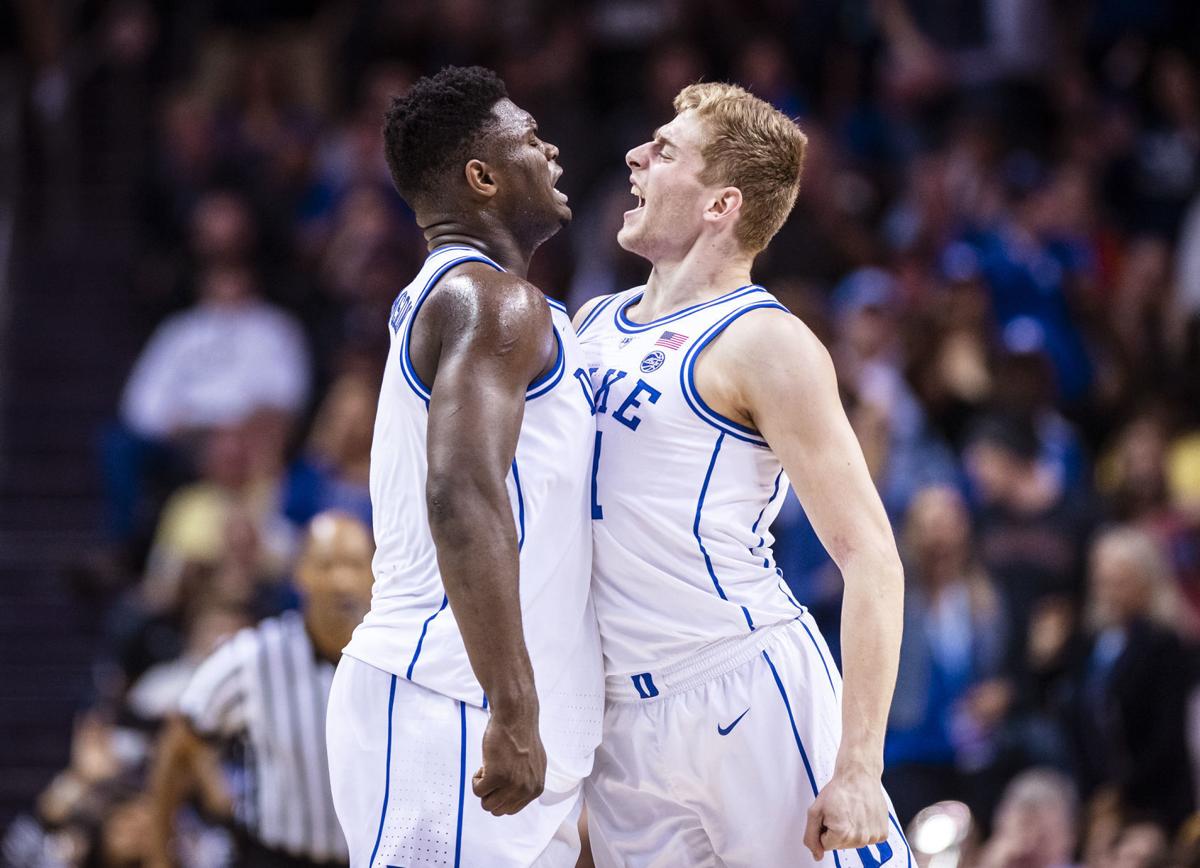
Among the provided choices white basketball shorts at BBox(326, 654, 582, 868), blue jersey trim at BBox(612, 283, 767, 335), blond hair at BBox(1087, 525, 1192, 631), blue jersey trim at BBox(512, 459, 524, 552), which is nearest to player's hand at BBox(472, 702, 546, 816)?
white basketball shorts at BBox(326, 654, 582, 868)

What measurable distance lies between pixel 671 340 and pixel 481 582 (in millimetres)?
939

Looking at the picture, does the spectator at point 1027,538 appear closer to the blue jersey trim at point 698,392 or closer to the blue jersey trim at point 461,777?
the blue jersey trim at point 698,392

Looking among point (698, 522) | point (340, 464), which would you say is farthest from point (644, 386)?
point (340, 464)

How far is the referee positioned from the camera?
571 centimetres

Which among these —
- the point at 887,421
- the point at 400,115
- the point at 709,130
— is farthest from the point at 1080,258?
the point at 400,115

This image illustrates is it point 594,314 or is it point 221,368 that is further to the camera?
point 221,368

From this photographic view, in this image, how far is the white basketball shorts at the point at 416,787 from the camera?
3.48 meters

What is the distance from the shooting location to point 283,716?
5.79 m

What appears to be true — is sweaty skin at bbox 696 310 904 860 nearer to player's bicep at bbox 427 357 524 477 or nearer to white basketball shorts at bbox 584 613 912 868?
white basketball shorts at bbox 584 613 912 868

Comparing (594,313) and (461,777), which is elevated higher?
(594,313)

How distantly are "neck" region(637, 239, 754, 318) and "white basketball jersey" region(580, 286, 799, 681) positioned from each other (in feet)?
A: 0.72

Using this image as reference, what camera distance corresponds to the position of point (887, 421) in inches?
328

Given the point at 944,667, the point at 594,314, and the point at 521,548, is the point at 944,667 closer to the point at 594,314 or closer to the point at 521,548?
the point at 594,314

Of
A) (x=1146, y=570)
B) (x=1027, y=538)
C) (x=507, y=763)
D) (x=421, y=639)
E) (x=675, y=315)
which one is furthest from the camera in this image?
(x=1027, y=538)
